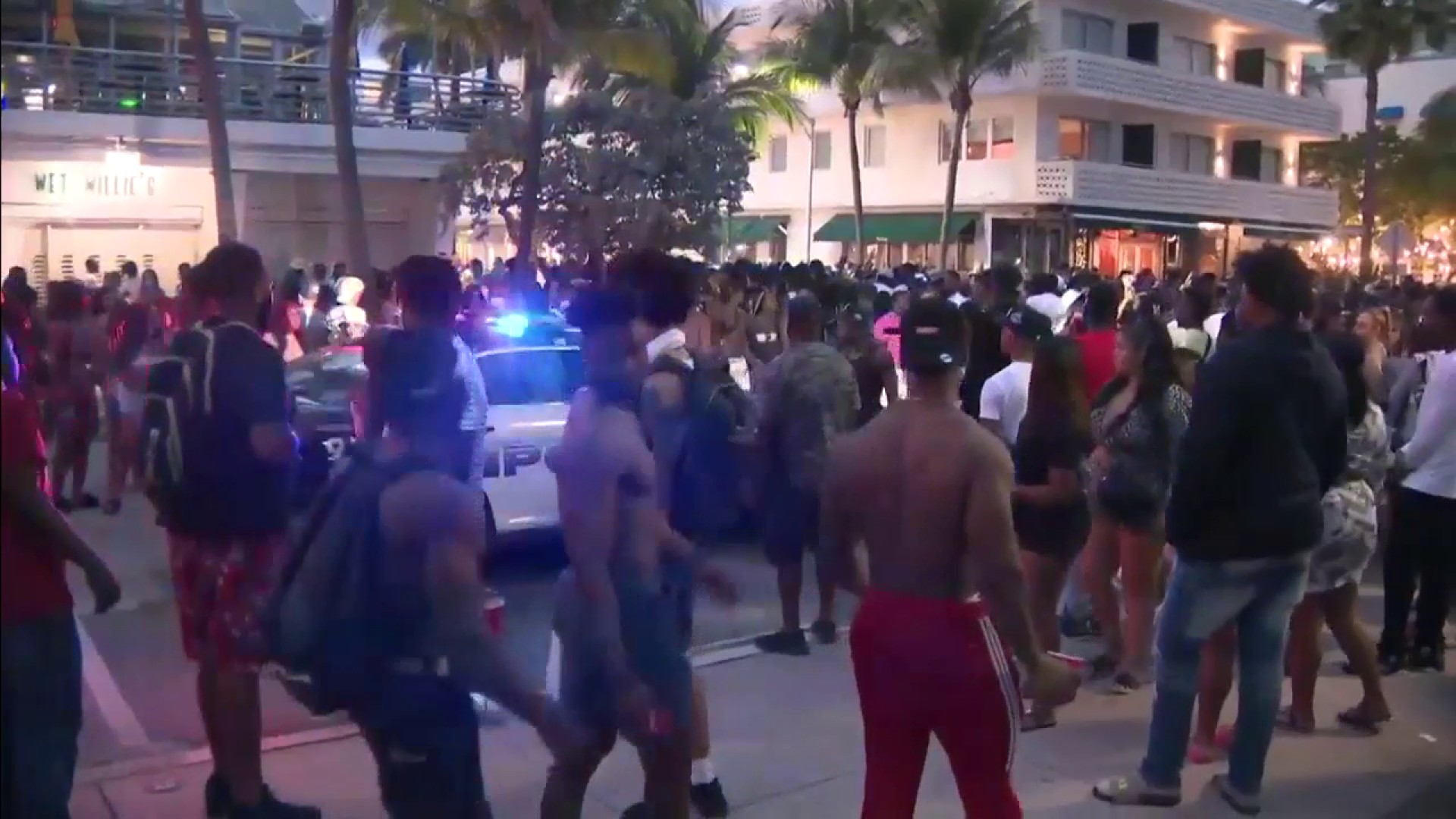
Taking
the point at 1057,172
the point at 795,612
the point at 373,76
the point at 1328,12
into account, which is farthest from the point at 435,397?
the point at 1328,12

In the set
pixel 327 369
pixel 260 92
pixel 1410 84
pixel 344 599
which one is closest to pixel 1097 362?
pixel 344 599

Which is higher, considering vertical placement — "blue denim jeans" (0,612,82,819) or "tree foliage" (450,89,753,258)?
"tree foliage" (450,89,753,258)

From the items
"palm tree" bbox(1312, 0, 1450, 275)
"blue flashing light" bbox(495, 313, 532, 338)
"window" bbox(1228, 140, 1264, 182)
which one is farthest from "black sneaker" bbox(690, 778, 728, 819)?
"window" bbox(1228, 140, 1264, 182)

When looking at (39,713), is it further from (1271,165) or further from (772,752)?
(1271,165)

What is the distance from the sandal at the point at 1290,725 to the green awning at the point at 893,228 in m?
34.0

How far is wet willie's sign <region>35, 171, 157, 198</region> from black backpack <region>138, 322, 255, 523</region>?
16.9 metres

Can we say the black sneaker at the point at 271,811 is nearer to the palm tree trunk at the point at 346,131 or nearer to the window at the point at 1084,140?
the palm tree trunk at the point at 346,131

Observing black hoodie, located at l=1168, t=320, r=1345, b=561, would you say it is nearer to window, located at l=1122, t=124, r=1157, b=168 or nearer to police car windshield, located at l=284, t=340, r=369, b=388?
police car windshield, located at l=284, t=340, r=369, b=388

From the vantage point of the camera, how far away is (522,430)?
9.54m

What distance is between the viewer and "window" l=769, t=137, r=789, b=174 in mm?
46938

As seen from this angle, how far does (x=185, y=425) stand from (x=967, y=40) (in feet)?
103

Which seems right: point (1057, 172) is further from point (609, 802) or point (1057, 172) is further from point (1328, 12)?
point (609, 802)

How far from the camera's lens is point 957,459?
12.6 ft

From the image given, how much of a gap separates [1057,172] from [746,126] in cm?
988
